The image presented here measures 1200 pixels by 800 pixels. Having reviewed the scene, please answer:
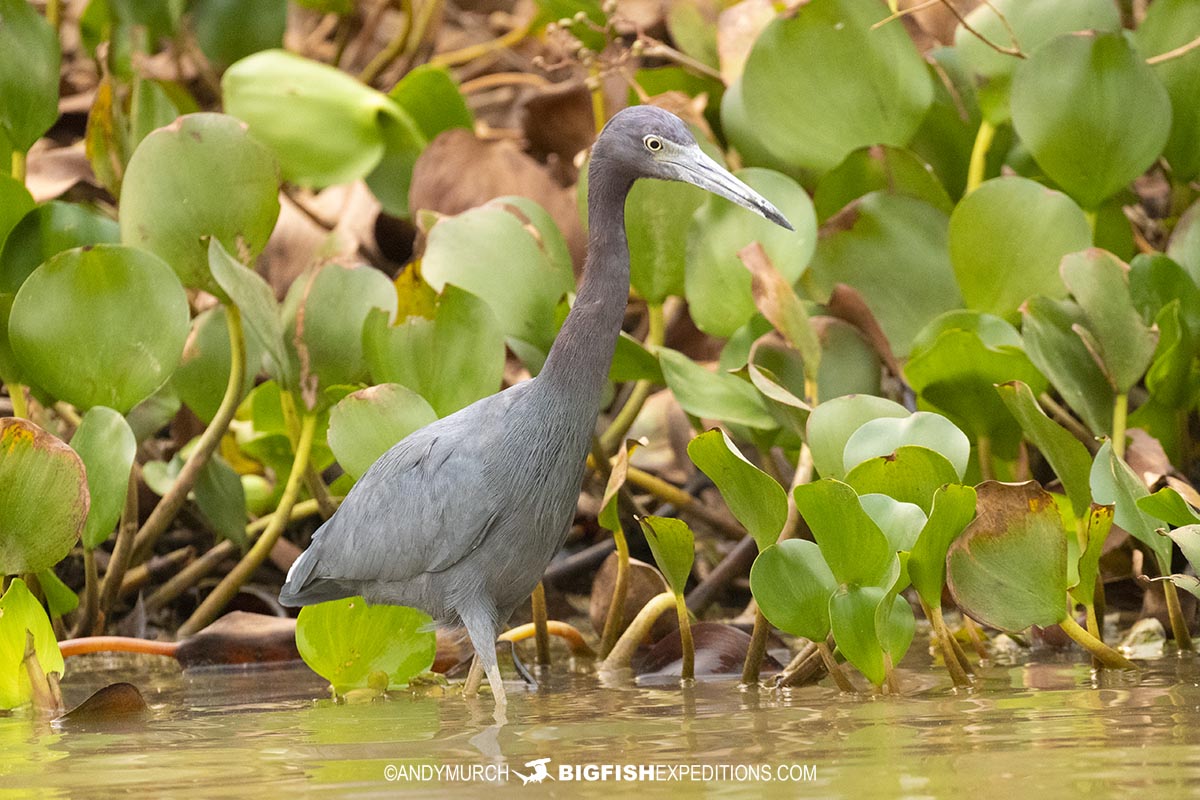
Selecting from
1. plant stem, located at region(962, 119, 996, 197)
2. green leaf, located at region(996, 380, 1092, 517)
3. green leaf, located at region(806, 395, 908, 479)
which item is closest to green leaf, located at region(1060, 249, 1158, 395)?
green leaf, located at region(996, 380, 1092, 517)

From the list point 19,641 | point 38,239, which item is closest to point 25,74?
point 38,239

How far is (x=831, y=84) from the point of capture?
516cm

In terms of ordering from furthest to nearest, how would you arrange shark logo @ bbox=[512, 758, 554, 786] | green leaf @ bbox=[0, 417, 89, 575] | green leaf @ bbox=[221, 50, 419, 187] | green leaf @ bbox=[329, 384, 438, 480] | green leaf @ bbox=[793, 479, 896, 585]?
green leaf @ bbox=[221, 50, 419, 187] < green leaf @ bbox=[329, 384, 438, 480] < green leaf @ bbox=[0, 417, 89, 575] < green leaf @ bbox=[793, 479, 896, 585] < shark logo @ bbox=[512, 758, 554, 786]

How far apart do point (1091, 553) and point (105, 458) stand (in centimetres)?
267

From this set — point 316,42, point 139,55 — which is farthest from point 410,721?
point 316,42

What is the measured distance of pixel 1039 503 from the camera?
3.59m

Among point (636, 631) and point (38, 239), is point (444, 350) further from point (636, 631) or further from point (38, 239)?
point (38, 239)

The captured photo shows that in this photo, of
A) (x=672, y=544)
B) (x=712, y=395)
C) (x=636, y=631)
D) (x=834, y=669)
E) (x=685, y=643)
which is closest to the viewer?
(x=834, y=669)

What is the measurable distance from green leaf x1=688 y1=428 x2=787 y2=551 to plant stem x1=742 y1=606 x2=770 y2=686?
33 cm

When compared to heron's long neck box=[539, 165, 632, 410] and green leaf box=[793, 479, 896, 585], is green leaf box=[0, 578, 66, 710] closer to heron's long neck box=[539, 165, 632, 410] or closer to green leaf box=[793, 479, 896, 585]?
heron's long neck box=[539, 165, 632, 410]

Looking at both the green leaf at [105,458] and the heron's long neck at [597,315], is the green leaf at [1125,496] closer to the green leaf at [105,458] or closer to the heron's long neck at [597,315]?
the heron's long neck at [597,315]

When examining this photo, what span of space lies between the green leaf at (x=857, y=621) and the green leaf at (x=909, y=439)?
1.32 ft

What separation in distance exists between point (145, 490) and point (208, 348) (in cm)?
78

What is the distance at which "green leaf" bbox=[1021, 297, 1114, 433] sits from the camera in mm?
4355
